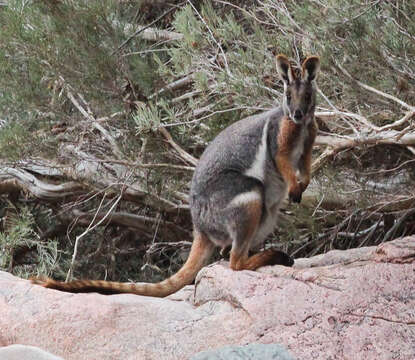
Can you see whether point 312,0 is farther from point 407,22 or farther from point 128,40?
point 128,40

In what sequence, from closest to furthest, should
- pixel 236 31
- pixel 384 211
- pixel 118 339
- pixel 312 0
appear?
pixel 118 339
pixel 312 0
pixel 236 31
pixel 384 211

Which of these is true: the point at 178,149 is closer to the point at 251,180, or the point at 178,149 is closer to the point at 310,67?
the point at 251,180

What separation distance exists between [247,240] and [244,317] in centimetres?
77

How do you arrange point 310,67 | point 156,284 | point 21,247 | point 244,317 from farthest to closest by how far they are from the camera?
point 21,247, point 156,284, point 310,67, point 244,317

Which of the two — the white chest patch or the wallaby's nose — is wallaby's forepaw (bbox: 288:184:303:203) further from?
the wallaby's nose

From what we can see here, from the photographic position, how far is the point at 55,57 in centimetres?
698

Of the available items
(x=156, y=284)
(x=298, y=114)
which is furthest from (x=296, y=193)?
(x=156, y=284)

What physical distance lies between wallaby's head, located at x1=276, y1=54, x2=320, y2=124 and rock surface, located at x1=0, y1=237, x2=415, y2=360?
3.22 ft

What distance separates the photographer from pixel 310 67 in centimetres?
461

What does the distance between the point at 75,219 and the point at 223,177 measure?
3.59 metres

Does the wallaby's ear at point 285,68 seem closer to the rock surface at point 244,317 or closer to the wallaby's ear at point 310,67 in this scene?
the wallaby's ear at point 310,67

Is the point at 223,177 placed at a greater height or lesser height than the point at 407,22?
lesser

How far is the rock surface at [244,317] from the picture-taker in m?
3.87

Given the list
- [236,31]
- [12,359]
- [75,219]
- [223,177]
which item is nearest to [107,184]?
[75,219]
